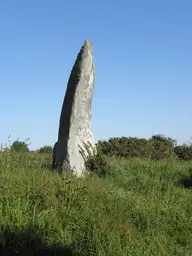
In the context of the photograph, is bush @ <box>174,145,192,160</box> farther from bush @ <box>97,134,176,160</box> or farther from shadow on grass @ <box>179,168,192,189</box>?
shadow on grass @ <box>179,168,192,189</box>

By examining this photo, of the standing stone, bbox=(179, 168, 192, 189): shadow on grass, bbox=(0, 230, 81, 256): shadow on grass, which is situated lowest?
bbox=(0, 230, 81, 256): shadow on grass

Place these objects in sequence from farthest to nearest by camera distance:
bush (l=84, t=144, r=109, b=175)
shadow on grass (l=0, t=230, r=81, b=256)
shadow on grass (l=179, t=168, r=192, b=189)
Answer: bush (l=84, t=144, r=109, b=175) → shadow on grass (l=179, t=168, r=192, b=189) → shadow on grass (l=0, t=230, r=81, b=256)

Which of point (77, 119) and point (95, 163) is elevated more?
point (77, 119)

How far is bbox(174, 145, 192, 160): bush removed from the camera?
19.1 meters

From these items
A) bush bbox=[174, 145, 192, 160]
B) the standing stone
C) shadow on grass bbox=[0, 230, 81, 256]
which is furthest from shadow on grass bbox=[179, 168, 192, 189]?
bush bbox=[174, 145, 192, 160]

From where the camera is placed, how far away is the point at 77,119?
11.0m

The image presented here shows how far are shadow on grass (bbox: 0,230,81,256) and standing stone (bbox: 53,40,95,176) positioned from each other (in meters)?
4.53

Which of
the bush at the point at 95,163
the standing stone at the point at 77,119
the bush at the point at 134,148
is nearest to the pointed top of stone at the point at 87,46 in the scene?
the standing stone at the point at 77,119

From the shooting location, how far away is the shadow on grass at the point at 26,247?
18.3ft

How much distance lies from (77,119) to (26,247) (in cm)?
565

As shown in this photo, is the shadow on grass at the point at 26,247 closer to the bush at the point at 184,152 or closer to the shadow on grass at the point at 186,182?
the shadow on grass at the point at 186,182

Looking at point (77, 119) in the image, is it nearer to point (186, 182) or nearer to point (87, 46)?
point (87, 46)

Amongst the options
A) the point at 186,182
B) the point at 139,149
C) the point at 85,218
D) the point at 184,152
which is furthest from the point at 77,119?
the point at 184,152

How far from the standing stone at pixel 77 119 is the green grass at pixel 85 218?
177cm
